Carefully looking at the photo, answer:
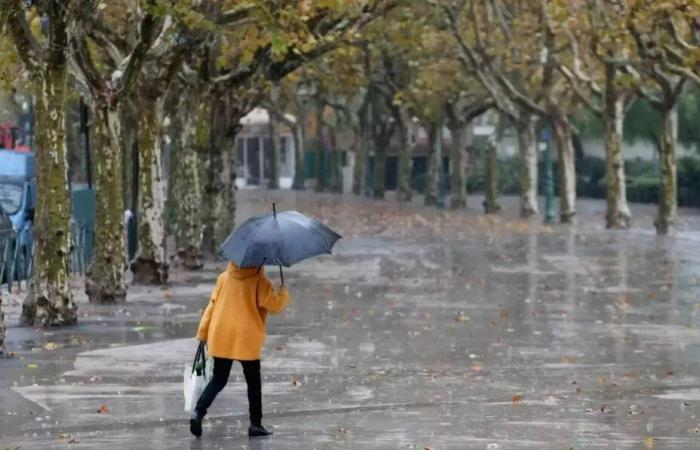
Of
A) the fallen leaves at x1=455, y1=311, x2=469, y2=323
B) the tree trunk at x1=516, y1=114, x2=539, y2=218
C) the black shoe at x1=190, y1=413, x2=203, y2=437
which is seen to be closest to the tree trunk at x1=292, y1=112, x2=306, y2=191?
the tree trunk at x1=516, y1=114, x2=539, y2=218

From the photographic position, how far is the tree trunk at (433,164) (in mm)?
68812

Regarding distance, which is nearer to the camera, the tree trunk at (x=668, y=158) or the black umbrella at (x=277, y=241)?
the black umbrella at (x=277, y=241)

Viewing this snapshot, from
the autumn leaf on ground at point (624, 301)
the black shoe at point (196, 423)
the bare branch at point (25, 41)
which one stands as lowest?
the autumn leaf on ground at point (624, 301)

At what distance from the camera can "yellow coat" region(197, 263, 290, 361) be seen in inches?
458

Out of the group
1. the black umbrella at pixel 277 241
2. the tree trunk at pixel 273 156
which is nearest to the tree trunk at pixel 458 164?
the tree trunk at pixel 273 156

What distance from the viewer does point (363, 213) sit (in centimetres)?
6234

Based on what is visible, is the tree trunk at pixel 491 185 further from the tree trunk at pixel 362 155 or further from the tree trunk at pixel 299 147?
the tree trunk at pixel 299 147

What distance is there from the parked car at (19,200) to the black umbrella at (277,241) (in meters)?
13.7

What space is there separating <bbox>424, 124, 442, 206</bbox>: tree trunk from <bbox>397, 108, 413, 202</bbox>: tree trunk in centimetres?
140

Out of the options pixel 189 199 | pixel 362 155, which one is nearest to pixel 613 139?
pixel 189 199

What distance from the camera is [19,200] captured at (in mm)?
29141

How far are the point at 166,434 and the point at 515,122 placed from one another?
45.7m

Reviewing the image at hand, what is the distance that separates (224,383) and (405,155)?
A: 2424 inches

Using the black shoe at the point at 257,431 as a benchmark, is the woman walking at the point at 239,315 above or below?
above
